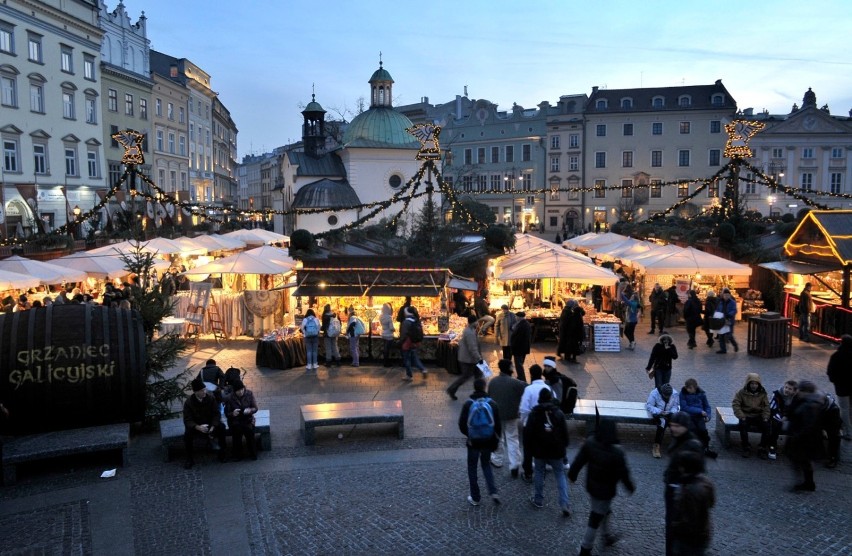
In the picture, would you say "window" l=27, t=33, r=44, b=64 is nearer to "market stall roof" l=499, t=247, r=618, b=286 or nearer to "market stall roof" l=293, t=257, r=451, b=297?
"market stall roof" l=293, t=257, r=451, b=297

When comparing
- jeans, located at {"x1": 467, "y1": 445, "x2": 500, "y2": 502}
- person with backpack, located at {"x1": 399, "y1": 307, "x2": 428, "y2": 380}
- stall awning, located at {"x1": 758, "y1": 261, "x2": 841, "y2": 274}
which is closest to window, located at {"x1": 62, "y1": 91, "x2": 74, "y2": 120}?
person with backpack, located at {"x1": 399, "y1": 307, "x2": 428, "y2": 380}

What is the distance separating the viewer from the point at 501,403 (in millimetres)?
8750

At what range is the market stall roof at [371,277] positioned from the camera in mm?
16594

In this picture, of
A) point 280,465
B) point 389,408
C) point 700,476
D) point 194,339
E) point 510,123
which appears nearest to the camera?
point 700,476

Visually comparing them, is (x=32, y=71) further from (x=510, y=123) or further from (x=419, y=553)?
(x=510, y=123)

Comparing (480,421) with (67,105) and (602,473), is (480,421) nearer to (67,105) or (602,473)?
(602,473)

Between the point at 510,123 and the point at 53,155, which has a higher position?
the point at 510,123

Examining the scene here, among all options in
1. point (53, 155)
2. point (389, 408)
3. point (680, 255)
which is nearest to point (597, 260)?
point (680, 255)

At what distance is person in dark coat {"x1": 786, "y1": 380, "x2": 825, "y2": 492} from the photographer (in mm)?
8117

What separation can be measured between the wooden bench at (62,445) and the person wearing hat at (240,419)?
1.30 m

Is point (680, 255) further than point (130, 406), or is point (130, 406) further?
point (680, 255)

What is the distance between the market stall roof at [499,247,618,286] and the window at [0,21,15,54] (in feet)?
93.3

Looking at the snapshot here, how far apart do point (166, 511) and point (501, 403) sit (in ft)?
13.2

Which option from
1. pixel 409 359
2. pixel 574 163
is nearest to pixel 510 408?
pixel 409 359
